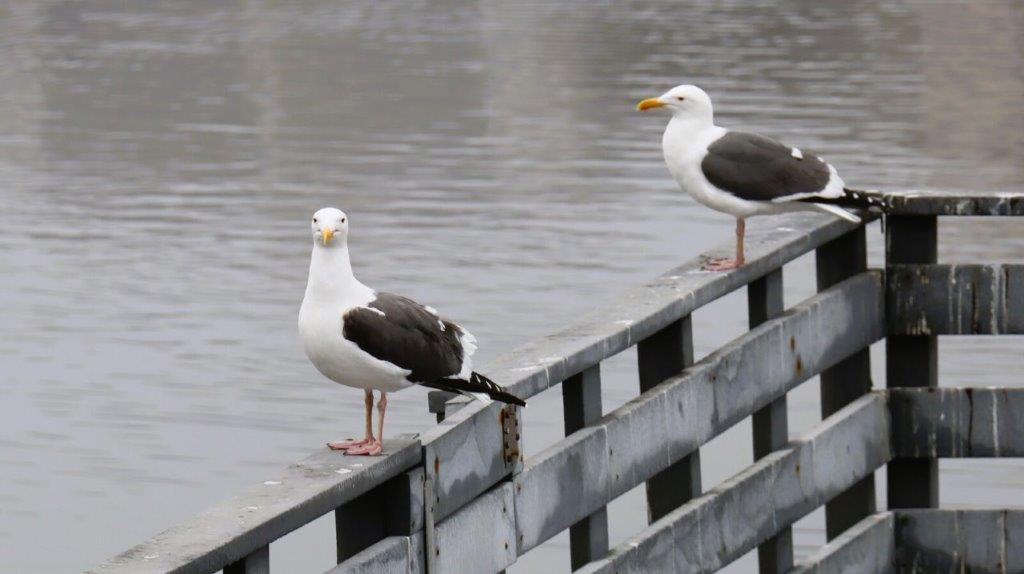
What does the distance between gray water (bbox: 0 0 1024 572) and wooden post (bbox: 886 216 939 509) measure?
284 cm

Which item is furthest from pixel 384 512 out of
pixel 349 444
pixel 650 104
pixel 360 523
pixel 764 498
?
pixel 650 104

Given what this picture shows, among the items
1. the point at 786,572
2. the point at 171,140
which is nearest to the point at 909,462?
the point at 786,572

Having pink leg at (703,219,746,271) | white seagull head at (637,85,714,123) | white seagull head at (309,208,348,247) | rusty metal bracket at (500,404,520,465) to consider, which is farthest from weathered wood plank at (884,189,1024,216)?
white seagull head at (309,208,348,247)

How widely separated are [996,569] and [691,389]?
1.34 metres

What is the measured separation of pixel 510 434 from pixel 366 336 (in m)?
0.40

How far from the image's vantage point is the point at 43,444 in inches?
410

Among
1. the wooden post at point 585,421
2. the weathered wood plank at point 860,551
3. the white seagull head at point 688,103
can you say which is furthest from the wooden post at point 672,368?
the white seagull head at point 688,103

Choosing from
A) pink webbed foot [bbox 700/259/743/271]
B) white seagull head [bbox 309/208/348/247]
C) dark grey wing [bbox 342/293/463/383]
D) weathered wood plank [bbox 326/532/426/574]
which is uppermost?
white seagull head [bbox 309/208/348/247]

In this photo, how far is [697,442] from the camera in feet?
16.5

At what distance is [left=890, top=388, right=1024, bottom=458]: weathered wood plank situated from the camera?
19.1 feet

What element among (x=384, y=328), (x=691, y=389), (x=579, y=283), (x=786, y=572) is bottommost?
(x=579, y=283)

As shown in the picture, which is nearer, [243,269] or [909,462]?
[909,462]

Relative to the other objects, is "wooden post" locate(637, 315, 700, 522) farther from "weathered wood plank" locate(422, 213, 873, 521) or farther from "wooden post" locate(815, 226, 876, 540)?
"wooden post" locate(815, 226, 876, 540)

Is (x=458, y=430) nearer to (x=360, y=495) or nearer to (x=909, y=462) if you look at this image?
(x=360, y=495)
